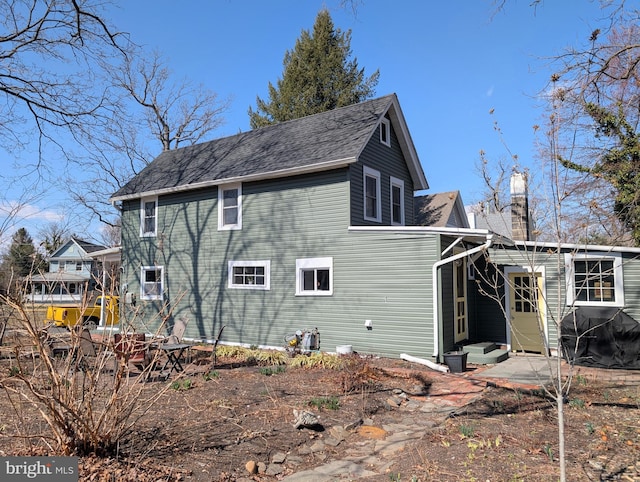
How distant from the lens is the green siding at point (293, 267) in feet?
37.4

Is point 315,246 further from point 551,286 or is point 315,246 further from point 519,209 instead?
point 551,286

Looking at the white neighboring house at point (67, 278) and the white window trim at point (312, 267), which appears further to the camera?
the white window trim at point (312, 267)

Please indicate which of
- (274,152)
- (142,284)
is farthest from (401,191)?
(142,284)

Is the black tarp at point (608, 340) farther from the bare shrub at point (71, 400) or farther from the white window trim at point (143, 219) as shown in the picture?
the white window trim at point (143, 219)

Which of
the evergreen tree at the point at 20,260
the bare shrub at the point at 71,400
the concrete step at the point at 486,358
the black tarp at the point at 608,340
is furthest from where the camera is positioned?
the concrete step at the point at 486,358

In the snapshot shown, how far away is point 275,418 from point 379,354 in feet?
18.7

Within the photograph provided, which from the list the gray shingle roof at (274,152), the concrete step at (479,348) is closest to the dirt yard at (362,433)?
the concrete step at (479,348)

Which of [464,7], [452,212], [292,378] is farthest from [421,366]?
[452,212]

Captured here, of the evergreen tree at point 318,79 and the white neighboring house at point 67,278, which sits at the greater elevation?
the evergreen tree at point 318,79

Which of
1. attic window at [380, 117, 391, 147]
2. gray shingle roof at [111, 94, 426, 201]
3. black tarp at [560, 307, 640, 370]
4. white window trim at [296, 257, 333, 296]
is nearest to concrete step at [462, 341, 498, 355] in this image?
black tarp at [560, 307, 640, 370]

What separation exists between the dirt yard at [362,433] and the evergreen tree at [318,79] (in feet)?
89.9

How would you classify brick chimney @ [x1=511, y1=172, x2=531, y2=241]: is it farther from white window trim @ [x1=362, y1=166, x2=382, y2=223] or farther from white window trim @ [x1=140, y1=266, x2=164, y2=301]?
white window trim @ [x1=140, y1=266, x2=164, y2=301]

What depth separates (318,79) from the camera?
3344 cm

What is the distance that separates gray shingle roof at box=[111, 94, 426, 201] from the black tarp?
6.92 metres
